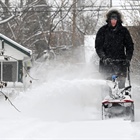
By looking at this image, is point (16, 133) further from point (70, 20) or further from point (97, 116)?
point (70, 20)

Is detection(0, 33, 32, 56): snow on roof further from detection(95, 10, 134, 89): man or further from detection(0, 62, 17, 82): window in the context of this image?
detection(95, 10, 134, 89): man

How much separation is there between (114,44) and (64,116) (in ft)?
5.50

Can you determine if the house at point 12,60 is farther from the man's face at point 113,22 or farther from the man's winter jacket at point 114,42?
the man's face at point 113,22

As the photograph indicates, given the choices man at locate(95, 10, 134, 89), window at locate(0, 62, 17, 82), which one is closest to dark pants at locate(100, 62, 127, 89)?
man at locate(95, 10, 134, 89)

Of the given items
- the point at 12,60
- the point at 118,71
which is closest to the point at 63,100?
the point at 118,71

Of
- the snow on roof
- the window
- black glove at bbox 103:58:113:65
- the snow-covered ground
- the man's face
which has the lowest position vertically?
the snow-covered ground

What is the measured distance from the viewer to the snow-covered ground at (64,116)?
562cm

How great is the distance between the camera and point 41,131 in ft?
19.3

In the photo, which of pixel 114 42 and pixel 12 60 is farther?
pixel 12 60

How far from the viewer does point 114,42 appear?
8.32 meters

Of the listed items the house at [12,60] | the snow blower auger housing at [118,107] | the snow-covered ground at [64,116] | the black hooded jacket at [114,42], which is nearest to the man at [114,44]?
the black hooded jacket at [114,42]

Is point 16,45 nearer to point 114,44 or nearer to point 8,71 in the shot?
point 8,71

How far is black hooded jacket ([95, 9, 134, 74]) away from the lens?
8.27 meters

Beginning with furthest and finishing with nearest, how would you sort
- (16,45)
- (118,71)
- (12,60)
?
1. (12,60)
2. (16,45)
3. (118,71)
